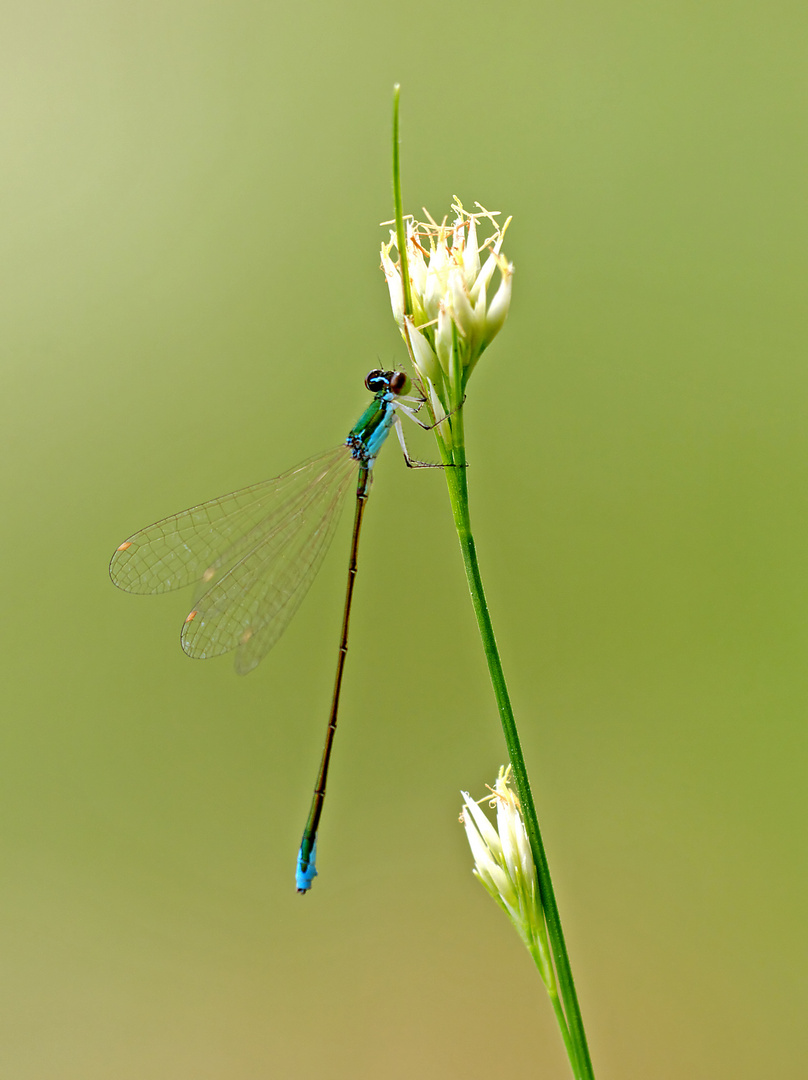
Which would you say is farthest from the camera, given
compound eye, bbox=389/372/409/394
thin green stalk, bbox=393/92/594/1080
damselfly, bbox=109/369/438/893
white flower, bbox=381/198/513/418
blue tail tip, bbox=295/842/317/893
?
damselfly, bbox=109/369/438/893

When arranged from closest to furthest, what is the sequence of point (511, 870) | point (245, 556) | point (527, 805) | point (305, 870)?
point (527, 805), point (511, 870), point (305, 870), point (245, 556)

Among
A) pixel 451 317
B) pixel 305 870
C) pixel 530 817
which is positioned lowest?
pixel 530 817

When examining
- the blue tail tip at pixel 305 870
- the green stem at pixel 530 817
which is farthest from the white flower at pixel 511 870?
the blue tail tip at pixel 305 870

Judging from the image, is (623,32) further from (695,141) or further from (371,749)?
(371,749)

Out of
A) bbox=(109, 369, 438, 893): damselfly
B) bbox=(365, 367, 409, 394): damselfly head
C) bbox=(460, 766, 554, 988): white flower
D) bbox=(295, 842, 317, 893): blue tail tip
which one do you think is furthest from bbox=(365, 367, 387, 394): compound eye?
bbox=(460, 766, 554, 988): white flower

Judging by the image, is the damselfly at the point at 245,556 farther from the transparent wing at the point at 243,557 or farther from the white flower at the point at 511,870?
the white flower at the point at 511,870

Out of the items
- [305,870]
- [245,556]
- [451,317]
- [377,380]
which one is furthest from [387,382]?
[305,870]

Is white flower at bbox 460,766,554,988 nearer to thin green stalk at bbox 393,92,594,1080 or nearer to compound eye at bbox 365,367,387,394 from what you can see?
thin green stalk at bbox 393,92,594,1080

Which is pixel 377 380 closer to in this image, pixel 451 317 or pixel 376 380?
pixel 376 380
